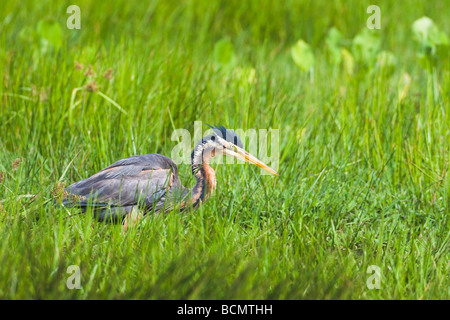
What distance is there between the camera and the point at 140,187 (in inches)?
133

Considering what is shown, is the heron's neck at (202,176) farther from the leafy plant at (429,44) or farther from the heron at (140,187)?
the leafy plant at (429,44)

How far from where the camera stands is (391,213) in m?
3.69

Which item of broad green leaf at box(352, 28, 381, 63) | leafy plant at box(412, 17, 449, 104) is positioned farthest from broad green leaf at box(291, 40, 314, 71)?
leafy plant at box(412, 17, 449, 104)

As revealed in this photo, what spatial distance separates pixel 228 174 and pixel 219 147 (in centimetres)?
31

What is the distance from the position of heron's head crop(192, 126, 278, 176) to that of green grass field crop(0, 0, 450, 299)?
181 millimetres

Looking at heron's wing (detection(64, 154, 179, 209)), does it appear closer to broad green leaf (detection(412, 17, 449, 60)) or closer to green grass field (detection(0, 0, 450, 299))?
green grass field (detection(0, 0, 450, 299))

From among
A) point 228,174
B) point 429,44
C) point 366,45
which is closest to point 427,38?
point 429,44

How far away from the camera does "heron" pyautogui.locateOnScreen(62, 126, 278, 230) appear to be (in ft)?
10.9

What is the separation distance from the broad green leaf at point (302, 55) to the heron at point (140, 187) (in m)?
2.33

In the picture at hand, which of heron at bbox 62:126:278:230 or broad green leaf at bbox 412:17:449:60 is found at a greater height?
broad green leaf at bbox 412:17:449:60

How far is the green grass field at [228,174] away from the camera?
265cm

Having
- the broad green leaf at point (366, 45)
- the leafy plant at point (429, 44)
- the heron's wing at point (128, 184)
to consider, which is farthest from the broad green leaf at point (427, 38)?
the heron's wing at point (128, 184)
